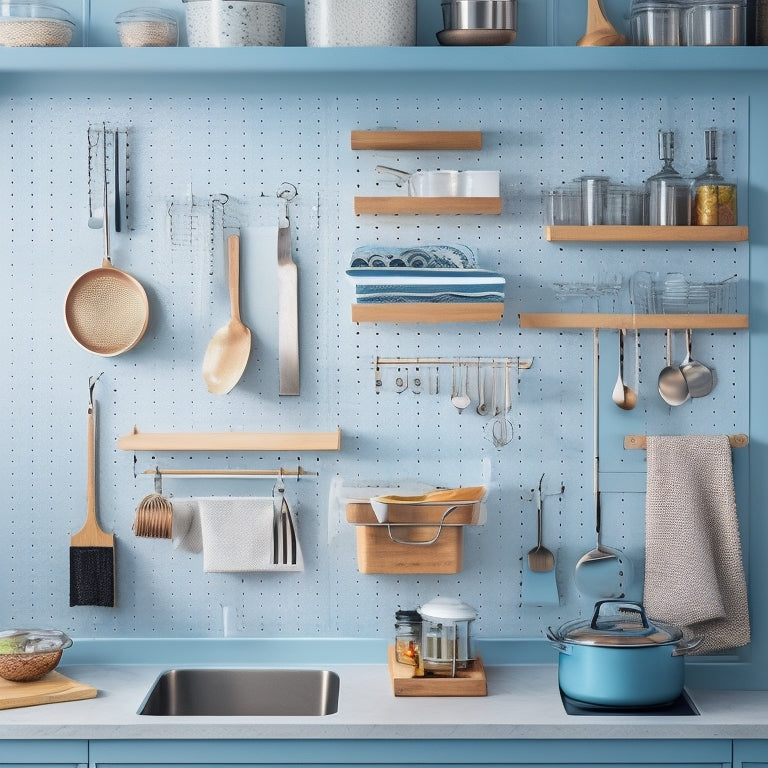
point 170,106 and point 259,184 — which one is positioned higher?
point 170,106

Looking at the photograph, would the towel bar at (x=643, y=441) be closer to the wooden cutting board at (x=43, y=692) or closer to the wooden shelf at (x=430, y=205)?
the wooden shelf at (x=430, y=205)

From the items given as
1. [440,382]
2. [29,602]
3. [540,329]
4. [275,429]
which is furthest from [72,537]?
[540,329]

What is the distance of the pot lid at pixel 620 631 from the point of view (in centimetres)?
199

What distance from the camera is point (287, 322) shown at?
229cm

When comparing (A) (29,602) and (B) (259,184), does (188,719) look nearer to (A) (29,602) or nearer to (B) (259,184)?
(A) (29,602)

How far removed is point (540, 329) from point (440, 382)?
25 cm

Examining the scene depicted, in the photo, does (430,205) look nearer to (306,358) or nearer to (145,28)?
(306,358)

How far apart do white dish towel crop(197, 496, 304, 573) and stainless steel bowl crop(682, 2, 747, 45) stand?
137cm

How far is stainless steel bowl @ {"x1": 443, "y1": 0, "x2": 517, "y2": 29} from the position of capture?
6.98 feet

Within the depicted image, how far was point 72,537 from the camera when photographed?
230 cm

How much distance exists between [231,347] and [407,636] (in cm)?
74

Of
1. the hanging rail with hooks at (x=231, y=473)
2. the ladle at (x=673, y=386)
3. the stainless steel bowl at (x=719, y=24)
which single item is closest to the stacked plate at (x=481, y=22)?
the stainless steel bowl at (x=719, y=24)

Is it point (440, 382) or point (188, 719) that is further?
point (440, 382)

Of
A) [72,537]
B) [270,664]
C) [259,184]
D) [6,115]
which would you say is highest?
[6,115]
